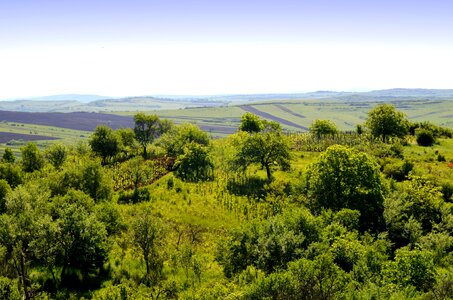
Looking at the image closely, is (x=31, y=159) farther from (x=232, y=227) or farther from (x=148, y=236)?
(x=232, y=227)

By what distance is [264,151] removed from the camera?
275ft

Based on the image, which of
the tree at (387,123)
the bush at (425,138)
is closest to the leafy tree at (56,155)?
the tree at (387,123)

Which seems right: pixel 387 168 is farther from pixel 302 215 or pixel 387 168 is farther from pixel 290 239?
pixel 290 239

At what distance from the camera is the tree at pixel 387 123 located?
10712 centimetres

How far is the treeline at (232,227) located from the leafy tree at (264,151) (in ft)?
0.95

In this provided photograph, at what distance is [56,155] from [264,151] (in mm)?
56081

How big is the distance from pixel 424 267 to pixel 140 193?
54466 mm

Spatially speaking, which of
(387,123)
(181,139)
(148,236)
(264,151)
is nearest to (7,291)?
(148,236)

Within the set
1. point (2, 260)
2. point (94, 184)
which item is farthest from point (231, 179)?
point (2, 260)

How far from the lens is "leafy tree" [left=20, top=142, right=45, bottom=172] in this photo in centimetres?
8650

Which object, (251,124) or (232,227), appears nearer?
(232,227)

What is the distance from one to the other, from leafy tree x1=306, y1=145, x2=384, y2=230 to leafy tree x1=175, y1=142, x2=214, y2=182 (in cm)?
3297

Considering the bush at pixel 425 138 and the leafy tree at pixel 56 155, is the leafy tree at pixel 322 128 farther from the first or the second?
the leafy tree at pixel 56 155

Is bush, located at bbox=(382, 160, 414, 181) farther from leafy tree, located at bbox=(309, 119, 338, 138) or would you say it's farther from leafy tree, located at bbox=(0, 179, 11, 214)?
leafy tree, located at bbox=(0, 179, 11, 214)
